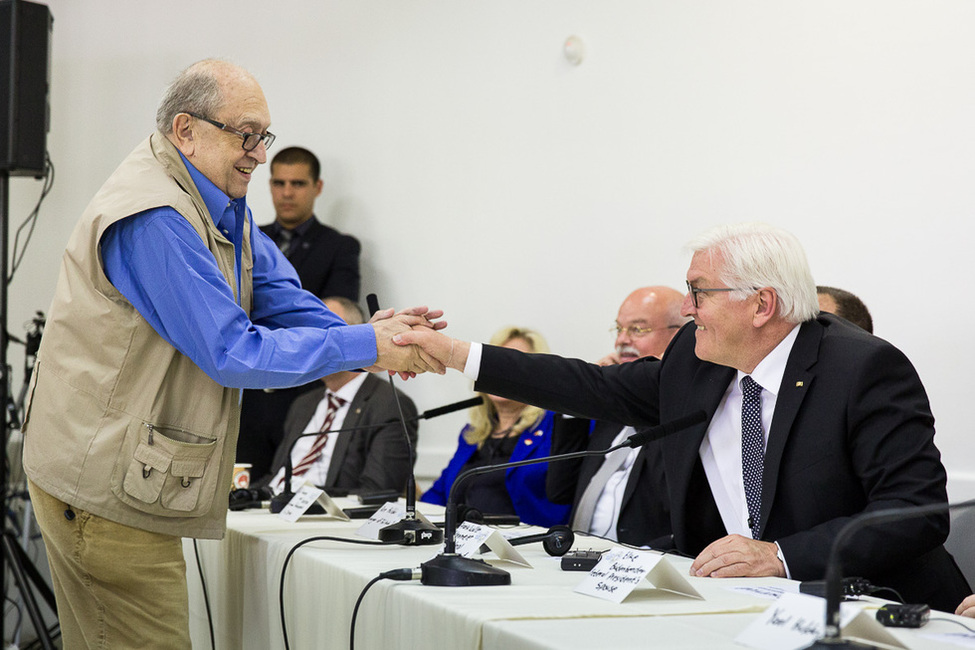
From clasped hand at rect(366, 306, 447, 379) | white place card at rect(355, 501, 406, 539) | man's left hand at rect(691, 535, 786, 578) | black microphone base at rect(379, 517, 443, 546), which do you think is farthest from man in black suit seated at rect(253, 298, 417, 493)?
man's left hand at rect(691, 535, 786, 578)

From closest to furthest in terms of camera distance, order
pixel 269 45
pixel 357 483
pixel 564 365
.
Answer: pixel 564 365
pixel 357 483
pixel 269 45

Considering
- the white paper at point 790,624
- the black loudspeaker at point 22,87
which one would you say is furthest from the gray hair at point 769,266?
the black loudspeaker at point 22,87

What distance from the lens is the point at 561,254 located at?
4.26 metres

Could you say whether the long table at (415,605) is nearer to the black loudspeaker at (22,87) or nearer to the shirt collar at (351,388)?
the shirt collar at (351,388)

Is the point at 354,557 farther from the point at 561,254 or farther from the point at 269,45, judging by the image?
the point at 269,45

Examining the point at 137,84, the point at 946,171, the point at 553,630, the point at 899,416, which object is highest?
the point at 137,84

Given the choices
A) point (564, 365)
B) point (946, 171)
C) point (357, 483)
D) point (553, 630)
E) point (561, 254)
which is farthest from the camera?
point (561, 254)

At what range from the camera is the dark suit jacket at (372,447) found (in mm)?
3629

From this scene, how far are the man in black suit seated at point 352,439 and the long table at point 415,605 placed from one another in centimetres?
109

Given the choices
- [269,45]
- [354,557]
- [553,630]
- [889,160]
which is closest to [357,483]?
[354,557]

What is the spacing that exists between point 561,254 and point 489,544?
8.19 feet

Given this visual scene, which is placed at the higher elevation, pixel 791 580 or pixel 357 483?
pixel 791 580

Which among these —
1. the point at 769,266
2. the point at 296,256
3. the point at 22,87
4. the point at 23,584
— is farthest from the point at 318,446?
the point at 769,266

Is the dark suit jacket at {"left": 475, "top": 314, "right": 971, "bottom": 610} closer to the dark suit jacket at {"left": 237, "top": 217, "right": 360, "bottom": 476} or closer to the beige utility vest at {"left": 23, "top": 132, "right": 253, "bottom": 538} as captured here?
the beige utility vest at {"left": 23, "top": 132, "right": 253, "bottom": 538}
